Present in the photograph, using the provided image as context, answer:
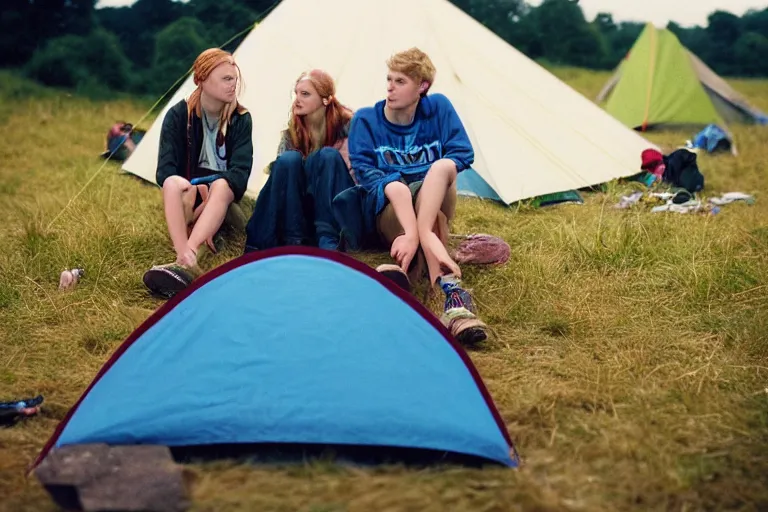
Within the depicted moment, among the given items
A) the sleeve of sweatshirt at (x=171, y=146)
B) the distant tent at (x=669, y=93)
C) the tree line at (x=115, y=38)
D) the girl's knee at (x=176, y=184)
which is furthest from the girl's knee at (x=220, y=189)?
the tree line at (x=115, y=38)

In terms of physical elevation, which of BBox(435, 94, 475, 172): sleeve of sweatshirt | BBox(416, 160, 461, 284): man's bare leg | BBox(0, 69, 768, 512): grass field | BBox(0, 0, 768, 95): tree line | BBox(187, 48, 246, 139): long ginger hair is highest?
BBox(0, 0, 768, 95): tree line

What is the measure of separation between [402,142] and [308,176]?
413mm

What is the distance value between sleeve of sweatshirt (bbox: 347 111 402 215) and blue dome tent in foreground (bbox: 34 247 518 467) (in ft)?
3.44

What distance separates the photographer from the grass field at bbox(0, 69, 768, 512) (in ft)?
6.34

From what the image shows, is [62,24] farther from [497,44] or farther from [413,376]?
[413,376]

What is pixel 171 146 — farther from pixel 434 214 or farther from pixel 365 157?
pixel 434 214

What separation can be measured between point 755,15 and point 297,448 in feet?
69.9

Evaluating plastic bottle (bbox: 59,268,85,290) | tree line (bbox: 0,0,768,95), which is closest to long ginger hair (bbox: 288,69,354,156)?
plastic bottle (bbox: 59,268,85,290)

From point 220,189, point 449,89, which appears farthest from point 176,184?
point 449,89

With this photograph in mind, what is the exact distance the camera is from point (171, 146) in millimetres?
3555

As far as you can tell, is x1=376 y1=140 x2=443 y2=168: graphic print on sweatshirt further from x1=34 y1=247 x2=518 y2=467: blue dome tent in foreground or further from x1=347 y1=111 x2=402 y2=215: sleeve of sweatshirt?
x1=34 y1=247 x2=518 y2=467: blue dome tent in foreground

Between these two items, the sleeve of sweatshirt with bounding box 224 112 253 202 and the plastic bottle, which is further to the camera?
the sleeve of sweatshirt with bounding box 224 112 253 202

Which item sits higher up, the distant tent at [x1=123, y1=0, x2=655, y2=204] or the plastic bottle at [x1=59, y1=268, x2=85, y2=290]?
the distant tent at [x1=123, y1=0, x2=655, y2=204]

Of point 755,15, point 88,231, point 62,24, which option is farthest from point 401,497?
point 755,15
